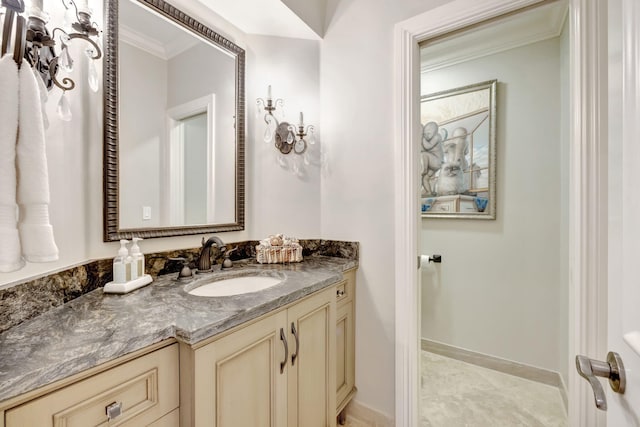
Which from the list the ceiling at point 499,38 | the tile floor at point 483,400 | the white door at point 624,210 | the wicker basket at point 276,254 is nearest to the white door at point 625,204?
the white door at point 624,210

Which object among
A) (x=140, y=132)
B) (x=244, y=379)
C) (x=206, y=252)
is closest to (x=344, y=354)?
(x=244, y=379)

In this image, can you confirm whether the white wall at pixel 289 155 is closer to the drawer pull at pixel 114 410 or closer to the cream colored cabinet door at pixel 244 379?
the cream colored cabinet door at pixel 244 379

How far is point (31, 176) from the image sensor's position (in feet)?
1.99

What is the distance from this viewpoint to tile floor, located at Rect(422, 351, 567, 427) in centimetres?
160

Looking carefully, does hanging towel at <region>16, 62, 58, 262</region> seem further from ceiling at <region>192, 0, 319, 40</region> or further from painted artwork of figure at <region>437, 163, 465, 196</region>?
painted artwork of figure at <region>437, 163, 465, 196</region>

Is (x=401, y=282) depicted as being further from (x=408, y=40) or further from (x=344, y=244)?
(x=408, y=40)

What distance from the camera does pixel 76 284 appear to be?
0.95 metres

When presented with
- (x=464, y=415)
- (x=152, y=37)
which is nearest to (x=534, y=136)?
(x=464, y=415)

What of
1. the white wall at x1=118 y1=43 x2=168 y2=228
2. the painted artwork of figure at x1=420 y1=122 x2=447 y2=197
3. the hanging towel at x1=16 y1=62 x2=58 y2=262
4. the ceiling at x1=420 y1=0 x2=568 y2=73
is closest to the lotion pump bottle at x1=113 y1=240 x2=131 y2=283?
the white wall at x1=118 y1=43 x2=168 y2=228

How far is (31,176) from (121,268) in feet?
1.65

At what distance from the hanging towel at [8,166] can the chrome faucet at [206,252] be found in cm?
75

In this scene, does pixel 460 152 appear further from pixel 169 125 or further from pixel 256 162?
pixel 169 125

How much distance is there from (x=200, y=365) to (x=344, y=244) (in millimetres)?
1046

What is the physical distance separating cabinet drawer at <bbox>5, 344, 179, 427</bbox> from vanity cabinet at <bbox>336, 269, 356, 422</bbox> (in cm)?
86
